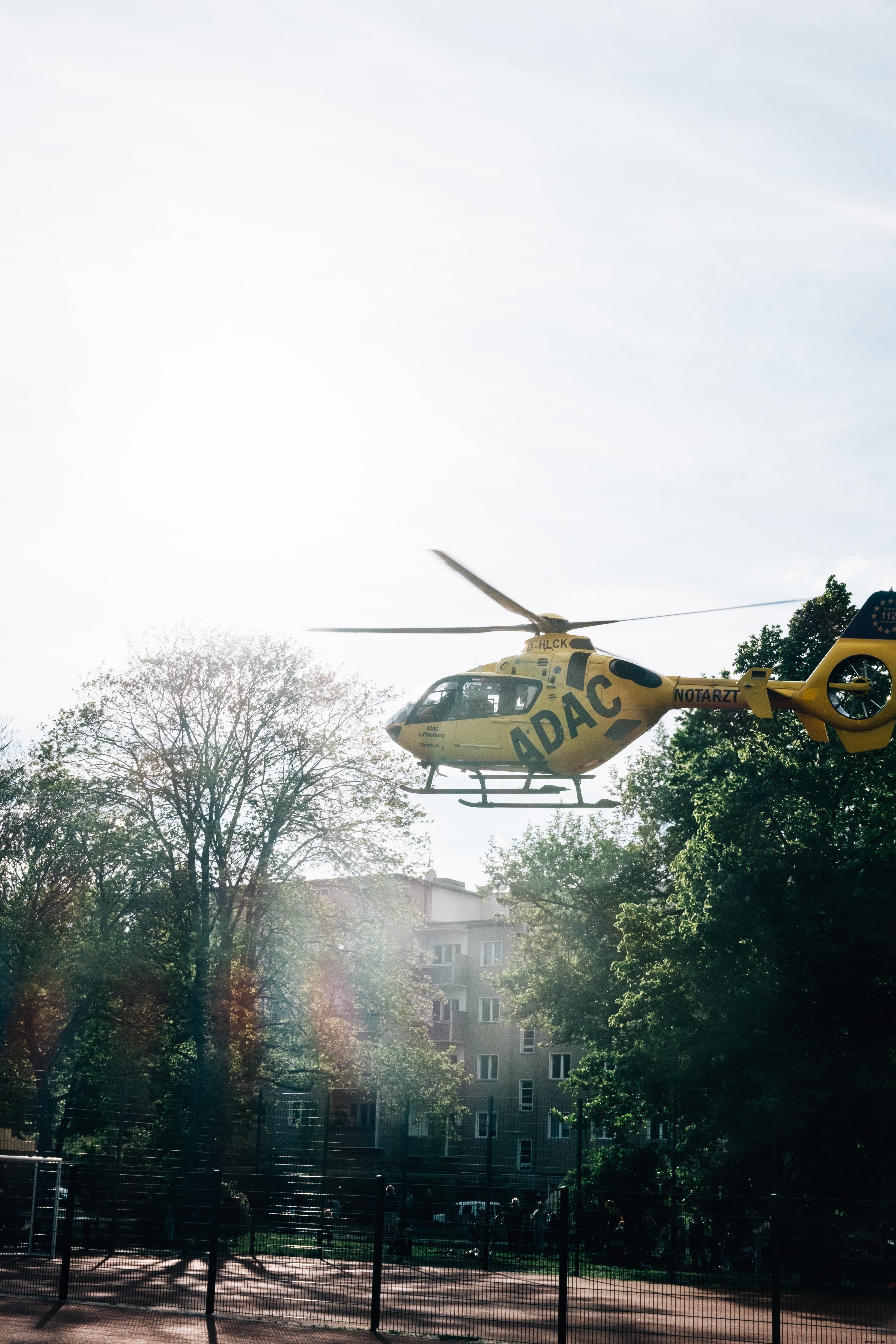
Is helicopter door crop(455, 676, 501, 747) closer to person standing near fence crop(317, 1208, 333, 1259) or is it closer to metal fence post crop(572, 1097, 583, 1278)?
metal fence post crop(572, 1097, 583, 1278)

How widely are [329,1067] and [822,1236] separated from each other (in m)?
14.9

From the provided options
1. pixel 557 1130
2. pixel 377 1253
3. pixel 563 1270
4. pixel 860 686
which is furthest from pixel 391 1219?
pixel 557 1130

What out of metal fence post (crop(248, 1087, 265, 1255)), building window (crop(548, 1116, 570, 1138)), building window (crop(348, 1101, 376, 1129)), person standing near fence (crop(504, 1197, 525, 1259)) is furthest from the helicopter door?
building window (crop(548, 1116, 570, 1138))

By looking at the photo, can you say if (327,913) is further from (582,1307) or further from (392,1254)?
(582,1307)

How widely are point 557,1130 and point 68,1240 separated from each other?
4273 cm

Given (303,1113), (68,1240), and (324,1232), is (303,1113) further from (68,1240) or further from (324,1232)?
(68,1240)

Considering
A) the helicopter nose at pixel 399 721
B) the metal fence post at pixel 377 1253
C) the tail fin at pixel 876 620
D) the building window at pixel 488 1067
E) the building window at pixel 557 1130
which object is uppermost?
the tail fin at pixel 876 620

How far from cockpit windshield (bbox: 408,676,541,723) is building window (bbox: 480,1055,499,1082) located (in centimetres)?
4812

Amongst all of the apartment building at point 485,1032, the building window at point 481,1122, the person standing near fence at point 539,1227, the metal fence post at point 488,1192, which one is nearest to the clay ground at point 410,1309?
the metal fence post at point 488,1192

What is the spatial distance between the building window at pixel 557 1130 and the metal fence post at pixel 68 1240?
3129cm

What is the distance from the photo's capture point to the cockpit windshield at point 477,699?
62.0 ft

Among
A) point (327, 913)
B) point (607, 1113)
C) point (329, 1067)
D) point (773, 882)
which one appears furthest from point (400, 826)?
point (773, 882)

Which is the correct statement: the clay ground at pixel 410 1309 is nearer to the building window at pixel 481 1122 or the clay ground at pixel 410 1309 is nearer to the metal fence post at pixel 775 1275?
the metal fence post at pixel 775 1275

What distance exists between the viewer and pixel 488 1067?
6400 cm
